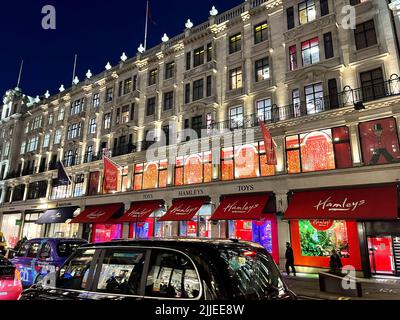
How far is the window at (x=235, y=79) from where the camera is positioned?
72.8ft

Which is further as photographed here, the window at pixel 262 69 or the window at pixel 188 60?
the window at pixel 188 60

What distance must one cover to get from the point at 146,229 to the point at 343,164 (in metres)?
15.7

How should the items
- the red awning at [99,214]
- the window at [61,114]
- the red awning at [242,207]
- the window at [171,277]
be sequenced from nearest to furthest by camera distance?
1. the window at [171,277]
2. the red awning at [242,207]
3. the red awning at [99,214]
4. the window at [61,114]

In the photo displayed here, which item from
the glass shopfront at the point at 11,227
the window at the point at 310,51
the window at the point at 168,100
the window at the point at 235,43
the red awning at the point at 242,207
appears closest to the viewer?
the red awning at the point at 242,207

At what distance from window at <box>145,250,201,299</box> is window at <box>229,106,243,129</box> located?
1816cm

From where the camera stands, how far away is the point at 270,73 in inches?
808

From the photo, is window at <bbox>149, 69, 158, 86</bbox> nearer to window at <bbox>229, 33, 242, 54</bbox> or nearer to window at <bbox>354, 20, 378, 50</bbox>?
window at <bbox>229, 33, 242, 54</bbox>

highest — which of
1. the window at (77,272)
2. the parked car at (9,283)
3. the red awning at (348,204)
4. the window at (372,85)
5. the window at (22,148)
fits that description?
the window at (22,148)

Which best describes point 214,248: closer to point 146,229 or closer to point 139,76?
point 146,229

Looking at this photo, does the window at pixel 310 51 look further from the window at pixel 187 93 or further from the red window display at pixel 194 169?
the window at pixel 187 93

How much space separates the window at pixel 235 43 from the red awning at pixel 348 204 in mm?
13201

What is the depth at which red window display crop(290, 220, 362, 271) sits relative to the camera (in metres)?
15.2

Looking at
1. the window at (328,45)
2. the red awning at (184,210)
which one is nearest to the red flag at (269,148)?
the red awning at (184,210)

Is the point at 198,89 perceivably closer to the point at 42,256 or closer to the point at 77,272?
the point at 42,256
